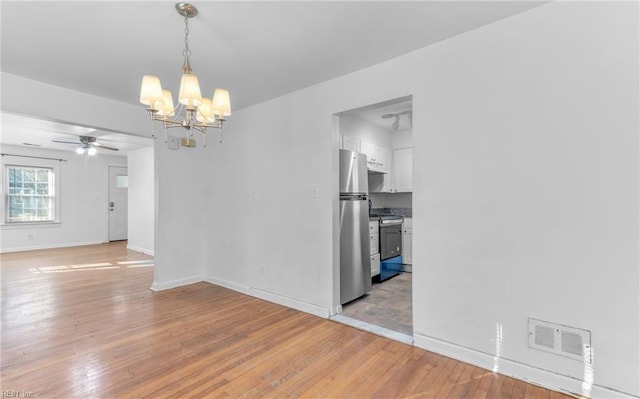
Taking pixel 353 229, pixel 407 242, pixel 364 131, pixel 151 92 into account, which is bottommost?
pixel 407 242

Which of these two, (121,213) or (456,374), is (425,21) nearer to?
(456,374)

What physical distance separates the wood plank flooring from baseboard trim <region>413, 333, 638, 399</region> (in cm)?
6

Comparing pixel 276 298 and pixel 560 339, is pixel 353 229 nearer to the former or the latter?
pixel 276 298

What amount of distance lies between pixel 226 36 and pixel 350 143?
238cm

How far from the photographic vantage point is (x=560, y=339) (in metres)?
1.91

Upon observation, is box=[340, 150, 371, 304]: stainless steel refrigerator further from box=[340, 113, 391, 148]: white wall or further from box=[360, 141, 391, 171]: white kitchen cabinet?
box=[360, 141, 391, 171]: white kitchen cabinet

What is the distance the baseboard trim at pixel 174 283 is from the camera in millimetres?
4117

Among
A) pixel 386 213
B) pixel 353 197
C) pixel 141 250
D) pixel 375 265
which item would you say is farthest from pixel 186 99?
pixel 141 250

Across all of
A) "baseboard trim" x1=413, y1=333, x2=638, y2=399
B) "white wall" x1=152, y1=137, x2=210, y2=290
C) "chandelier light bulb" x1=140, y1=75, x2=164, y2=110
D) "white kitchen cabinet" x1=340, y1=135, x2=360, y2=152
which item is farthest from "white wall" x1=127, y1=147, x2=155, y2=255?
"baseboard trim" x1=413, y1=333, x2=638, y2=399

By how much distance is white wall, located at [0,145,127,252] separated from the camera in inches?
277

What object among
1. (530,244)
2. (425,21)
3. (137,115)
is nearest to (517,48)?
(425,21)

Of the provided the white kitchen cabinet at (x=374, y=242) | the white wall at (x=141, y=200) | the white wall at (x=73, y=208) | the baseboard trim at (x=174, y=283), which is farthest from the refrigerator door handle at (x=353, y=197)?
the white wall at (x=73, y=208)

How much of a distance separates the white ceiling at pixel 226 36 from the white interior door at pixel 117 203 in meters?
6.32

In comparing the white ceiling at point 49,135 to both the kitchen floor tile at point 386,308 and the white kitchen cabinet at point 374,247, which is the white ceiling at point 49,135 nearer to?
the white kitchen cabinet at point 374,247
